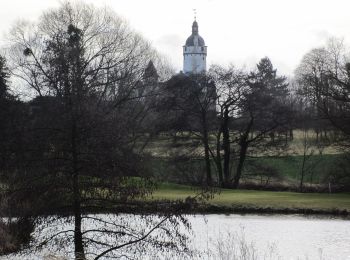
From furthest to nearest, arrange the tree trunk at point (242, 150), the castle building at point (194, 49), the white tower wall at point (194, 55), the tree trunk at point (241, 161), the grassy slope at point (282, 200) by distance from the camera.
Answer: the white tower wall at point (194, 55) → the castle building at point (194, 49) → the tree trunk at point (242, 150) → the tree trunk at point (241, 161) → the grassy slope at point (282, 200)

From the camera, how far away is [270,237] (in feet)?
82.3

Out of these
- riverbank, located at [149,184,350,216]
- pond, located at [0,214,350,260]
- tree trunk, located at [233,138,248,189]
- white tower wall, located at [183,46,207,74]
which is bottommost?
pond, located at [0,214,350,260]

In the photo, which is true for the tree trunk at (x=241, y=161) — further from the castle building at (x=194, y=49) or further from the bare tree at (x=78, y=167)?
the castle building at (x=194, y=49)

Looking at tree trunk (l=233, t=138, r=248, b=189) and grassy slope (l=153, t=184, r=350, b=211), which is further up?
tree trunk (l=233, t=138, r=248, b=189)

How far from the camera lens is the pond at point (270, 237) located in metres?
20.1

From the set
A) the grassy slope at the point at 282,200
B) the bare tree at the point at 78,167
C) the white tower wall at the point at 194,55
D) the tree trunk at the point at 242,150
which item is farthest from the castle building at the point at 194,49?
the bare tree at the point at 78,167

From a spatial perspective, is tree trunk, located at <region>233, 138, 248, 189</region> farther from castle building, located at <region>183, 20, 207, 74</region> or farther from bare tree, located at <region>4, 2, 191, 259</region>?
castle building, located at <region>183, 20, 207, 74</region>

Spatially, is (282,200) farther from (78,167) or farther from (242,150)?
(78,167)

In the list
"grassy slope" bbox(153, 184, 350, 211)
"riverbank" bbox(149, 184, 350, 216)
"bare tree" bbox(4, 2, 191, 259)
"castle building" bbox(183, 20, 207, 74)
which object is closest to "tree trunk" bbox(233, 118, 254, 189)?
"grassy slope" bbox(153, 184, 350, 211)

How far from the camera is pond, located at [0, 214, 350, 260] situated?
20.1 metres

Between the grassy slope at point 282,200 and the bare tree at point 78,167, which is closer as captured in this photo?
the bare tree at point 78,167

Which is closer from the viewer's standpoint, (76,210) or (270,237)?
(76,210)

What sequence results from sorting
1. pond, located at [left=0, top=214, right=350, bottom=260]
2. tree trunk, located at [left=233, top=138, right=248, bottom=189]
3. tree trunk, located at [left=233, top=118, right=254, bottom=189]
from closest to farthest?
1. pond, located at [left=0, top=214, right=350, bottom=260]
2. tree trunk, located at [left=233, top=138, right=248, bottom=189]
3. tree trunk, located at [left=233, top=118, right=254, bottom=189]

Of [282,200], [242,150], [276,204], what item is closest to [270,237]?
[276,204]
